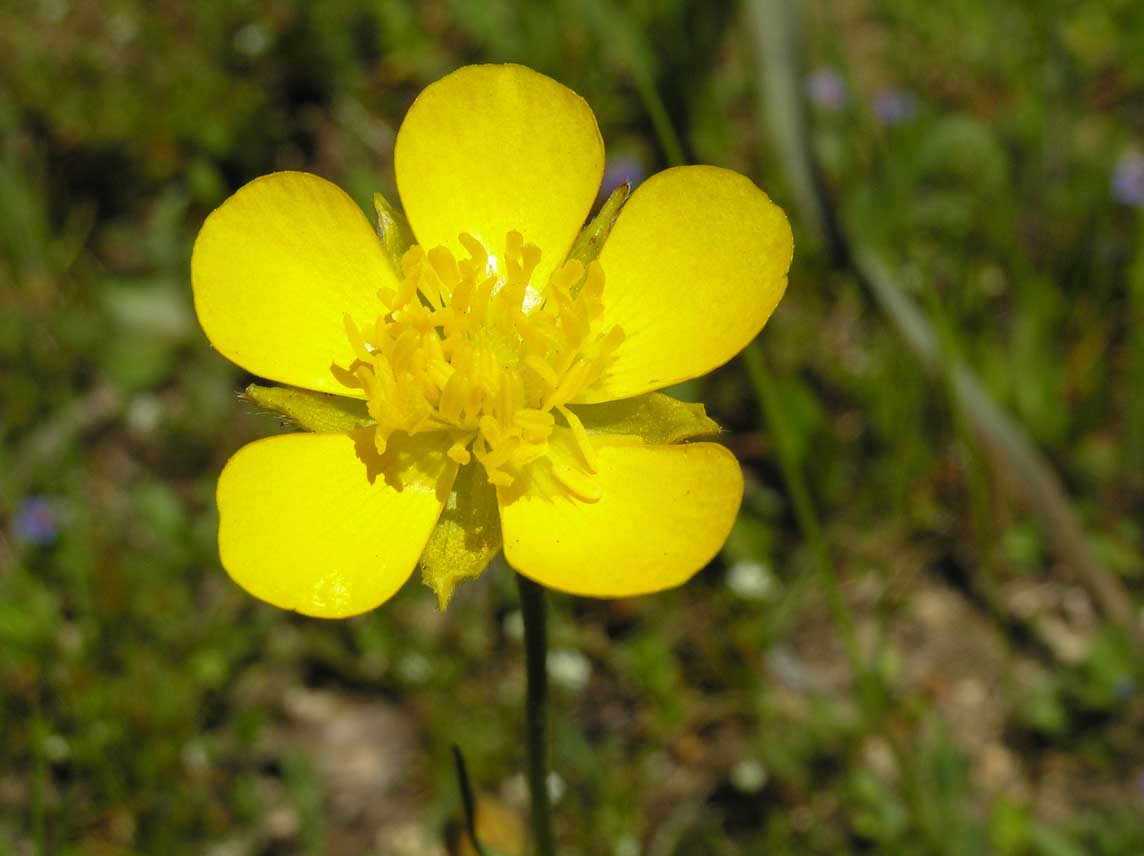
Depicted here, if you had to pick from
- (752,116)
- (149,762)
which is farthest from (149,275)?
(752,116)

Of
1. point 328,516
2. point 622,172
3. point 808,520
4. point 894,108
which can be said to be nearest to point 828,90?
point 894,108

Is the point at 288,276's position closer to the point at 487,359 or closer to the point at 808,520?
the point at 487,359

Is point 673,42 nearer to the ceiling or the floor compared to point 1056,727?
nearer to the ceiling

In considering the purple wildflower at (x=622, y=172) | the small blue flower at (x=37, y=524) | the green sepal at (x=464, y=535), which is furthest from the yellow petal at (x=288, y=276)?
the purple wildflower at (x=622, y=172)

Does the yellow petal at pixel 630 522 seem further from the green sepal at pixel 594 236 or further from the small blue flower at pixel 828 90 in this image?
the small blue flower at pixel 828 90

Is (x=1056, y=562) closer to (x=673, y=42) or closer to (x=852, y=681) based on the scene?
(x=852, y=681)

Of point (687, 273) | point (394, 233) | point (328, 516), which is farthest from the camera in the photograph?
point (394, 233)

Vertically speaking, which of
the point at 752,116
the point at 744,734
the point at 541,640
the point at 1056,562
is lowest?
the point at 744,734
